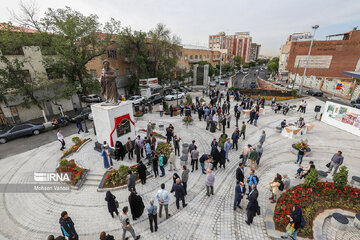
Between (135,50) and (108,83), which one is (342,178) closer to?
(108,83)

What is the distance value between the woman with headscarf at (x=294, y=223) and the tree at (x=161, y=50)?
29.6 metres

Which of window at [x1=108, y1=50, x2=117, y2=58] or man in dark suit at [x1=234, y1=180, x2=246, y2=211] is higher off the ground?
window at [x1=108, y1=50, x2=117, y2=58]

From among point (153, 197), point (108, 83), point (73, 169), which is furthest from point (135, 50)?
point (153, 197)

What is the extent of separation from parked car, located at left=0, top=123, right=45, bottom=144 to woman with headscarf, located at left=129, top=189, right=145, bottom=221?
15637 millimetres

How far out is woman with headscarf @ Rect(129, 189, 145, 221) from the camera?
6.28 meters

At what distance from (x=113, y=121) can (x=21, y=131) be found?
39.4 ft

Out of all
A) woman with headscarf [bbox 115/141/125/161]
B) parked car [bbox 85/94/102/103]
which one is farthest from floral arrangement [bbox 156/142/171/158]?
parked car [bbox 85/94/102/103]

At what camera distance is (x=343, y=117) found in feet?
49.3

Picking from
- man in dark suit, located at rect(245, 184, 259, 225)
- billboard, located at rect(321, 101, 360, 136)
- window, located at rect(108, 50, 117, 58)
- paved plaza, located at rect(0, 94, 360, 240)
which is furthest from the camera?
window, located at rect(108, 50, 117, 58)

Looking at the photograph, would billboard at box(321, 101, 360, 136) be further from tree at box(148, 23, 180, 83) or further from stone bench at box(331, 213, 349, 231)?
tree at box(148, 23, 180, 83)

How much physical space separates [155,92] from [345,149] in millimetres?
25553

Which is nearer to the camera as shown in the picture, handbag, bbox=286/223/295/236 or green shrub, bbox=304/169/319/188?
handbag, bbox=286/223/295/236

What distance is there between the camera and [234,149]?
1236 centimetres

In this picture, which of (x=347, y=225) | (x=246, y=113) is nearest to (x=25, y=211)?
(x=347, y=225)
